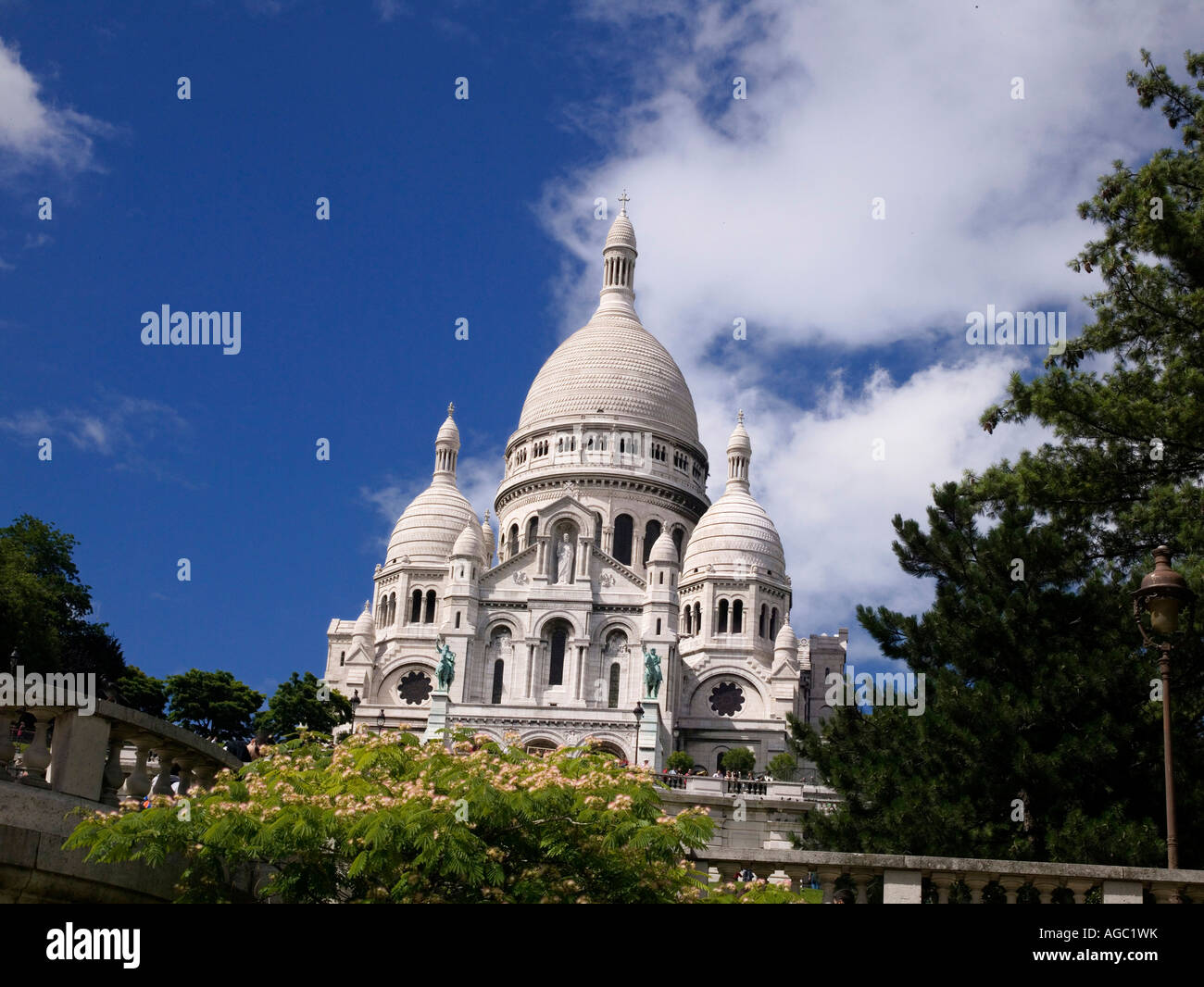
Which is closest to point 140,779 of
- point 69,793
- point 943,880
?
point 69,793

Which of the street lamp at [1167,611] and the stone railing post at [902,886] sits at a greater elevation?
the street lamp at [1167,611]

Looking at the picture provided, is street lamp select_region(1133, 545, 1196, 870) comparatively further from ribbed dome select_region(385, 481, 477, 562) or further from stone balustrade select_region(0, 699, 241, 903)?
ribbed dome select_region(385, 481, 477, 562)

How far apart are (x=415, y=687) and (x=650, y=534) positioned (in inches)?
644

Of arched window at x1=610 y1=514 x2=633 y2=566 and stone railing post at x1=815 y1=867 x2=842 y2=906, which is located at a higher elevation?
arched window at x1=610 y1=514 x2=633 y2=566

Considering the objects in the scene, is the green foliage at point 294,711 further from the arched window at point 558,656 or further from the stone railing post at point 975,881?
the stone railing post at point 975,881

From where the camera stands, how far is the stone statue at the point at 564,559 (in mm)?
71188

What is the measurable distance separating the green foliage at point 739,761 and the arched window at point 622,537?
2114 centimetres

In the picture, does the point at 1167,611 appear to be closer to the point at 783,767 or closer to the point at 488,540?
the point at 783,767

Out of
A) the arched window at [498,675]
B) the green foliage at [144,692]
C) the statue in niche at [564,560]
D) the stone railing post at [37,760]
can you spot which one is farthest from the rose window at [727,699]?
the stone railing post at [37,760]

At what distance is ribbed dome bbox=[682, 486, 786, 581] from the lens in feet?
255

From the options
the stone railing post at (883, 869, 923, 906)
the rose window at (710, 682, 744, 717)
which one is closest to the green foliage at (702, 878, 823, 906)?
the stone railing post at (883, 869, 923, 906)

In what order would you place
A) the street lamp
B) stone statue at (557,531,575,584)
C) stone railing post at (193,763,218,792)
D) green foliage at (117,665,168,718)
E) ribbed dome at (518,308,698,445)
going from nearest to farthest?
stone railing post at (193,763,218,792), the street lamp, green foliage at (117,665,168,718), stone statue at (557,531,575,584), ribbed dome at (518,308,698,445)

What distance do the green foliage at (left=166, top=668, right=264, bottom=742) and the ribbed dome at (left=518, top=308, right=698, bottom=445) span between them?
3351cm
